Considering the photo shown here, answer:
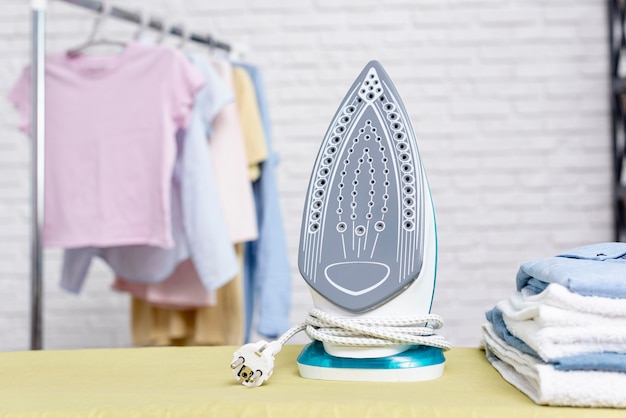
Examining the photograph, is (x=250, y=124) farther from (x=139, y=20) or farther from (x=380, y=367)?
(x=380, y=367)

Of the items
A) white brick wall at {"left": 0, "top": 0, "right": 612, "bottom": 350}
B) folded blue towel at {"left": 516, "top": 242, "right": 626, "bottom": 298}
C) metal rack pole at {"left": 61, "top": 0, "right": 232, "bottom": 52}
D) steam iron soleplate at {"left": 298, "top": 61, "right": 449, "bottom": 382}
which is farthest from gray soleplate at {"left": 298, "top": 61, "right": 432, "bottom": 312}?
white brick wall at {"left": 0, "top": 0, "right": 612, "bottom": 350}

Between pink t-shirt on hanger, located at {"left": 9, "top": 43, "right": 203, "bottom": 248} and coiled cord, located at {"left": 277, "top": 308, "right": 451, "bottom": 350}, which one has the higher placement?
pink t-shirt on hanger, located at {"left": 9, "top": 43, "right": 203, "bottom": 248}

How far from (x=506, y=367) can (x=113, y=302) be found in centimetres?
225

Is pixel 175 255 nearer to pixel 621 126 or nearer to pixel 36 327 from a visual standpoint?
pixel 36 327

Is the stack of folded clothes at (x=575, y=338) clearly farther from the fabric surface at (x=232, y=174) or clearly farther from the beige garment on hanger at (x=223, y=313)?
the beige garment on hanger at (x=223, y=313)

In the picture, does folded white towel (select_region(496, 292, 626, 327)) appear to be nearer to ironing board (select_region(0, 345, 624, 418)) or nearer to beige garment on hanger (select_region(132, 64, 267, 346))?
ironing board (select_region(0, 345, 624, 418))

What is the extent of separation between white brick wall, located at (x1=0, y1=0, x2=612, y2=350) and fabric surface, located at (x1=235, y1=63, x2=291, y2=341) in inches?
20.9

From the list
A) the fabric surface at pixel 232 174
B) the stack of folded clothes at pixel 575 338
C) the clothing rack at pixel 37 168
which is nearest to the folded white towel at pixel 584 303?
the stack of folded clothes at pixel 575 338

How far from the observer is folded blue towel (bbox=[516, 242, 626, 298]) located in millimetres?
564

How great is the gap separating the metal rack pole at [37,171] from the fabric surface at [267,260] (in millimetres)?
669

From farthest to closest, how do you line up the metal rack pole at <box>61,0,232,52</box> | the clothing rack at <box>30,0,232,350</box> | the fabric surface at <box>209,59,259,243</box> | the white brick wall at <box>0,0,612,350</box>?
the white brick wall at <box>0,0,612,350</box>
the fabric surface at <box>209,59,259,243</box>
the metal rack pole at <box>61,0,232,52</box>
the clothing rack at <box>30,0,232,350</box>

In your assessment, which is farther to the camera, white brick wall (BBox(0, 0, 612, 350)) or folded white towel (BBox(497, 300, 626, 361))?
white brick wall (BBox(0, 0, 612, 350))

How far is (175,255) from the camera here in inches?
73.2

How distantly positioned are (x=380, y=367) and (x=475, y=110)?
216 centimetres
